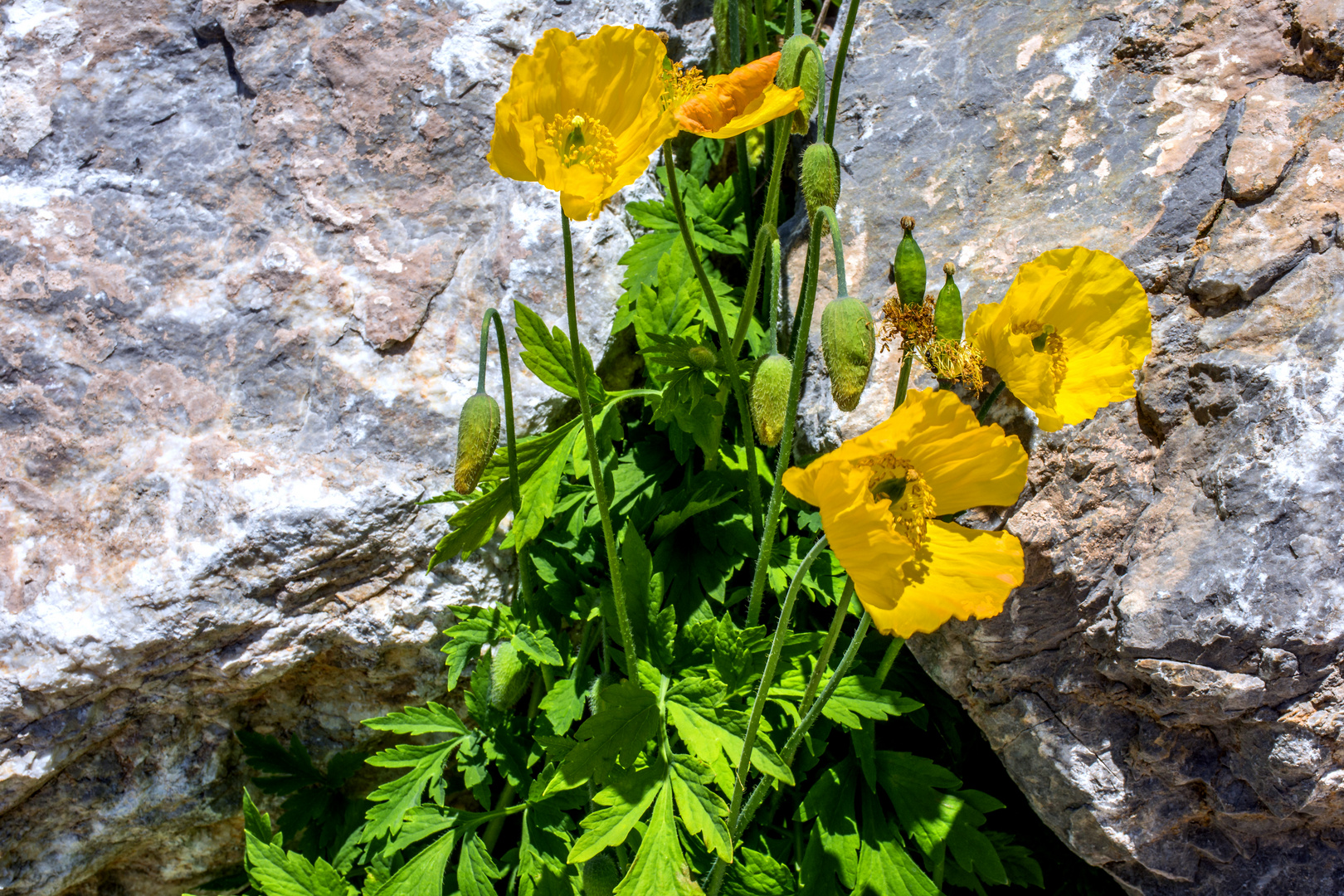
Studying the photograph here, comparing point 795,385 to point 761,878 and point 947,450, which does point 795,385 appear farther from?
point 761,878

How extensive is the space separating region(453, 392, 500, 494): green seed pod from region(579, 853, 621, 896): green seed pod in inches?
36.3

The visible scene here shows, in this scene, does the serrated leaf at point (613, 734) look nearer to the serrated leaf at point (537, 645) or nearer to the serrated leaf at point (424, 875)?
the serrated leaf at point (537, 645)

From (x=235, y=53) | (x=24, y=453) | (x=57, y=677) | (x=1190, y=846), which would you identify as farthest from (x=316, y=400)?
(x=1190, y=846)

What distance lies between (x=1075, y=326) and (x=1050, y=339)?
0.19 ft

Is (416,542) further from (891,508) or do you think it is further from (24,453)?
(891,508)

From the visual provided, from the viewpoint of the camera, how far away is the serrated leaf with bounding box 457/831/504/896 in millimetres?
2129

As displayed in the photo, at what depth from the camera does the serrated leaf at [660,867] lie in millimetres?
1783

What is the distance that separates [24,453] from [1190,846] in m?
2.95

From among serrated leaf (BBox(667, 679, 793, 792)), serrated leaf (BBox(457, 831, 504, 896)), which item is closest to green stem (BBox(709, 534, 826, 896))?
serrated leaf (BBox(667, 679, 793, 792))

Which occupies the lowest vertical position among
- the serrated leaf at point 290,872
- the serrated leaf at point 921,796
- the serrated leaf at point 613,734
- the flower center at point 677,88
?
the serrated leaf at point 290,872

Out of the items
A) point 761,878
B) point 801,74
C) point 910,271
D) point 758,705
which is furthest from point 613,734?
point 801,74

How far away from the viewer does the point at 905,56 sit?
8.46ft

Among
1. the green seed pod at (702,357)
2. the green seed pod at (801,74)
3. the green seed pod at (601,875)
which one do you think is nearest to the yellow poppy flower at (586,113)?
the green seed pod at (801,74)

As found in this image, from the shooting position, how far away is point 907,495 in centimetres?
151
